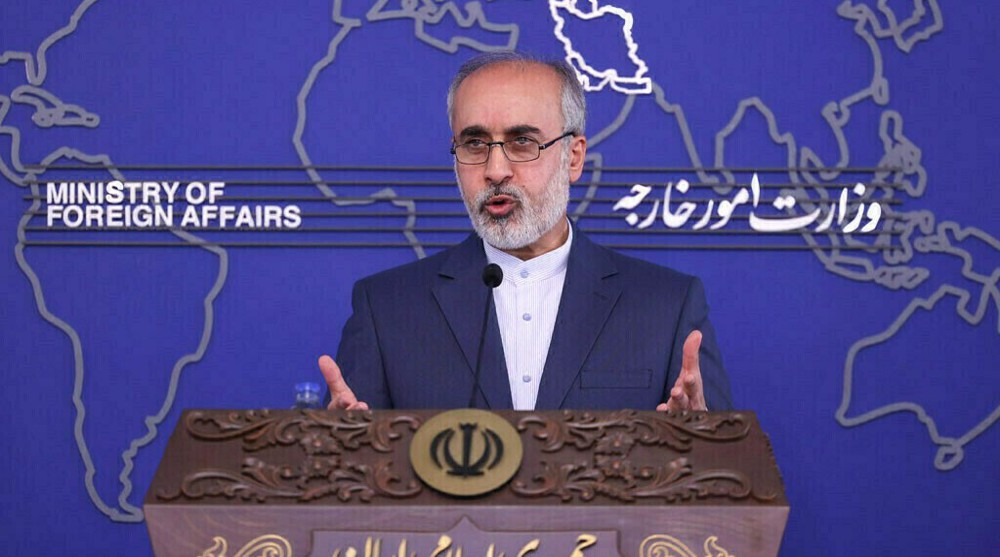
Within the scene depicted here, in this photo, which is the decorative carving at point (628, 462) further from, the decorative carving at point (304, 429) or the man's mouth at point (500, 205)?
the man's mouth at point (500, 205)

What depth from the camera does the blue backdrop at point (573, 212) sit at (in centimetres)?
362

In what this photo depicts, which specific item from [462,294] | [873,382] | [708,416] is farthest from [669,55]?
[708,416]

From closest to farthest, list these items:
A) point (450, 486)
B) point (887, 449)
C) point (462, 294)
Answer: point (450, 486) → point (462, 294) → point (887, 449)

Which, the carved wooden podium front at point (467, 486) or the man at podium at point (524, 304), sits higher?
the man at podium at point (524, 304)

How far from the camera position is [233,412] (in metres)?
1.68

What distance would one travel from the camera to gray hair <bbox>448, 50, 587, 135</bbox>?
8.27 ft

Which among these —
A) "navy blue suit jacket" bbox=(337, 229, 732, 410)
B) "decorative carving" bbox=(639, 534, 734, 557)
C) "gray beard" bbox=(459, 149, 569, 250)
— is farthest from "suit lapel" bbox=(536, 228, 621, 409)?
"decorative carving" bbox=(639, 534, 734, 557)

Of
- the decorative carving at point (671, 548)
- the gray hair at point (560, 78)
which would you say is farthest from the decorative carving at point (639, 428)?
the gray hair at point (560, 78)

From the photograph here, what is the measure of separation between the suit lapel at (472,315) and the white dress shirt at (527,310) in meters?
0.03

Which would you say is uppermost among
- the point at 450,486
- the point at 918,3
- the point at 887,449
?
the point at 918,3

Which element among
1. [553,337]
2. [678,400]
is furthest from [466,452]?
[553,337]

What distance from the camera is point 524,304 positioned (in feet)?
8.36

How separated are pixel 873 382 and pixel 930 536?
44cm

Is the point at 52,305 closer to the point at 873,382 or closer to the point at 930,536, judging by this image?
the point at 873,382
